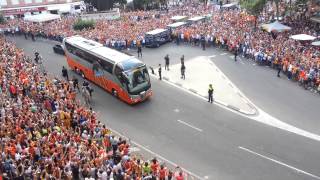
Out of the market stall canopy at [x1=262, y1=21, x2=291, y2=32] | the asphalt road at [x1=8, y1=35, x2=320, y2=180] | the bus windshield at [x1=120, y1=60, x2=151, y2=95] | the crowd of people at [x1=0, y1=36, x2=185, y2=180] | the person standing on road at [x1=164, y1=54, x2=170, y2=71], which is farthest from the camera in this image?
the market stall canopy at [x1=262, y1=21, x2=291, y2=32]

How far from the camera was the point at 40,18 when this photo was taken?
5459 centimetres

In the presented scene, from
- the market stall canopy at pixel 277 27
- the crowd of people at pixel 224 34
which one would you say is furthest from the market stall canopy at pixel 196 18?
the market stall canopy at pixel 277 27

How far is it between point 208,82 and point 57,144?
16.4 meters

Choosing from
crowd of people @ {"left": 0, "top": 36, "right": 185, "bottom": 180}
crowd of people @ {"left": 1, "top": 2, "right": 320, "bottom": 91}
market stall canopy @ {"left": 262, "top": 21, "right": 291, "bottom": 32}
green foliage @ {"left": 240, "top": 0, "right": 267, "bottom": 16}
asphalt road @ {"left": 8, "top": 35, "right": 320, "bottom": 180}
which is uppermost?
green foliage @ {"left": 240, "top": 0, "right": 267, "bottom": 16}

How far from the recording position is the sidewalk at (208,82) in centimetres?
2919

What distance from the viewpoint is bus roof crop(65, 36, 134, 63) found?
30062 millimetres

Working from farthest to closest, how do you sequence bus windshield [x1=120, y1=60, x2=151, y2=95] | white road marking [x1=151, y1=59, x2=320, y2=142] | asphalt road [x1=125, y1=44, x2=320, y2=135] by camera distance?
bus windshield [x1=120, y1=60, x2=151, y2=95] < asphalt road [x1=125, y1=44, x2=320, y2=135] < white road marking [x1=151, y1=59, x2=320, y2=142]

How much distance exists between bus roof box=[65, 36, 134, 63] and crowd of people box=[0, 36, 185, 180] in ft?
14.3

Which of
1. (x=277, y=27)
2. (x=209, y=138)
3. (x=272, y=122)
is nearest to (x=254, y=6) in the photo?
(x=277, y=27)

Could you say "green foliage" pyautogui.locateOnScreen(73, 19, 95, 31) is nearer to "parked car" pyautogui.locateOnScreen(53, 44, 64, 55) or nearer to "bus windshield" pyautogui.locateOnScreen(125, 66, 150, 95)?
"parked car" pyautogui.locateOnScreen(53, 44, 64, 55)

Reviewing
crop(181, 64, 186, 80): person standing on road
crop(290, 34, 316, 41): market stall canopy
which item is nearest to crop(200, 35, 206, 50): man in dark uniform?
crop(181, 64, 186, 80): person standing on road

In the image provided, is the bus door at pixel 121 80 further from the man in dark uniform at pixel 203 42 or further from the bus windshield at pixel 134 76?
the man in dark uniform at pixel 203 42

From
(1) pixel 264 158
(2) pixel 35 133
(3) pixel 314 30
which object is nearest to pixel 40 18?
(3) pixel 314 30

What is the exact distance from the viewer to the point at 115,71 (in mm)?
29609
